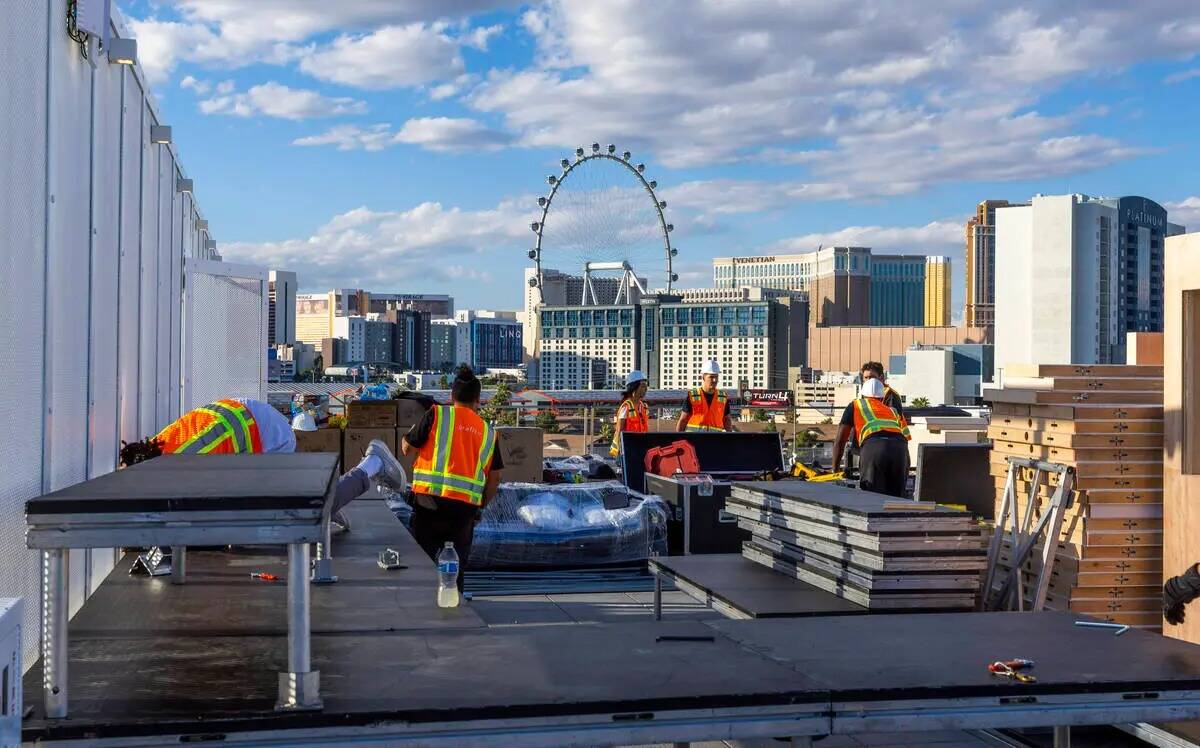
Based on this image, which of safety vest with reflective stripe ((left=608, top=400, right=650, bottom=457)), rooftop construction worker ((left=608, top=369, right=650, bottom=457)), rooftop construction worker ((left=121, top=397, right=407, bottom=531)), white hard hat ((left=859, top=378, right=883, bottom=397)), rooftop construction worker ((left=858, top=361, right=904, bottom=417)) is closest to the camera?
rooftop construction worker ((left=121, top=397, right=407, bottom=531))

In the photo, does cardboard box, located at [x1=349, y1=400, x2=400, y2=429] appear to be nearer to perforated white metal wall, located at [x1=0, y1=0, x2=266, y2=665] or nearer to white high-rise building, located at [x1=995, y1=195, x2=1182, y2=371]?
perforated white metal wall, located at [x1=0, y1=0, x2=266, y2=665]

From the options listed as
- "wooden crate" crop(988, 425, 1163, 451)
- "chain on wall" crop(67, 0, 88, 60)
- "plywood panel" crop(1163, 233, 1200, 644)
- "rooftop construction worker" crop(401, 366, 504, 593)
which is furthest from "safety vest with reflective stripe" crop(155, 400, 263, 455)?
"plywood panel" crop(1163, 233, 1200, 644)

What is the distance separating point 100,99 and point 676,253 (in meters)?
96.0

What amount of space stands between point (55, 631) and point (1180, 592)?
5.01 m

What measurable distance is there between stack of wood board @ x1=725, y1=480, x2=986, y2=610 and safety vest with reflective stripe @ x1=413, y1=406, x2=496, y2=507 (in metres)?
2.63

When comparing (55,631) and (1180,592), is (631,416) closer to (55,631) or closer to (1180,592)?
(1180,592)

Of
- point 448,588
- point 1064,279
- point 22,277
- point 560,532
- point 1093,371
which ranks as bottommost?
point 560,532

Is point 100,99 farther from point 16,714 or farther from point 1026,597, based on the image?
point 1026,597

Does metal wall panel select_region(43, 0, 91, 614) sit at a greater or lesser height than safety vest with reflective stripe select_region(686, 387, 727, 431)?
greater

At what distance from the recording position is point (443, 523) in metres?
7.91

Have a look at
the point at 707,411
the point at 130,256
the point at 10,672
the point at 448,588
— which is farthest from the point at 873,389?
the point at 10,672

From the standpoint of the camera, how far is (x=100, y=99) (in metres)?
6.75

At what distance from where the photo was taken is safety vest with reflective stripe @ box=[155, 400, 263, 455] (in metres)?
6.80

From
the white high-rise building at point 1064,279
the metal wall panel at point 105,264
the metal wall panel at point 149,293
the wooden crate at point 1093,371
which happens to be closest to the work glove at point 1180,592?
the wooden crate at point 1093,371
